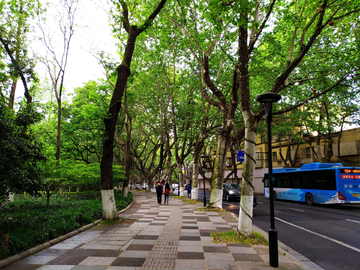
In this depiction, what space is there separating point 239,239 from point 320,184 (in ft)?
45.4

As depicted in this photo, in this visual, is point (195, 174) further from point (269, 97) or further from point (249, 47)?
point (269, 97)

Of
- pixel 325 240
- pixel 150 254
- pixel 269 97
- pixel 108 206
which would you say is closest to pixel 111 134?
pixel 108 206

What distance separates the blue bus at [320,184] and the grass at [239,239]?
12.1 m

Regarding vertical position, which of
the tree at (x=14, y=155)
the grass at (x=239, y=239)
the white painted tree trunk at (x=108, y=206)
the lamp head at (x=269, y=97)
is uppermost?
the lamp head at (x=269, y=97)

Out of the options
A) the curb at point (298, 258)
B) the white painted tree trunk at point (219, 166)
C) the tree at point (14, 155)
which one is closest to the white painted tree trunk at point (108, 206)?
the tree at point (14, 155)

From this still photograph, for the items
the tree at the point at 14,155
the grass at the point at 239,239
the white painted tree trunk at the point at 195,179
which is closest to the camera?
the tree at the point at 14,155

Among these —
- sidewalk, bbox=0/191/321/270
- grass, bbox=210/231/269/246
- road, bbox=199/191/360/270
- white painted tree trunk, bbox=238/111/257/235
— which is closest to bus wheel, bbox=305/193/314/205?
road, bbox=199/191/360/270

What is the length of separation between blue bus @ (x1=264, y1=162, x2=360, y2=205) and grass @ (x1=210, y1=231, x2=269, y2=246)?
39.7ft

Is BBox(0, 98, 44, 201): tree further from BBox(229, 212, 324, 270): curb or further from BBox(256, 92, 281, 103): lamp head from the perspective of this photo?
BBox(229, 212, 324, 270): curb

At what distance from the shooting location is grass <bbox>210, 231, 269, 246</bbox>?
23.4 feet

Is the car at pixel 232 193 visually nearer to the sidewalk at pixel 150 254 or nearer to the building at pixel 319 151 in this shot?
the building at pixel 319 151

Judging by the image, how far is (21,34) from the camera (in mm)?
14219

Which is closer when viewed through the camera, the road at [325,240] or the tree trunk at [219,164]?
the road at [325,240]

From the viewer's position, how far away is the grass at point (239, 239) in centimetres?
712
